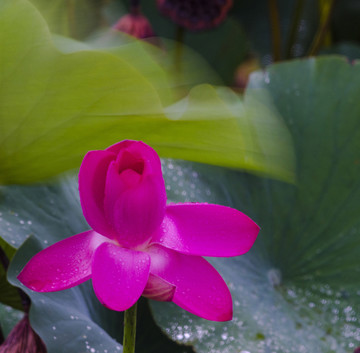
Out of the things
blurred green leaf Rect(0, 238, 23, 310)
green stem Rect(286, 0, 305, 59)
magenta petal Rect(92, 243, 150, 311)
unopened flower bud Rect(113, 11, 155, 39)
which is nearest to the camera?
magenta petal Rect(92, 243, 150, 311)

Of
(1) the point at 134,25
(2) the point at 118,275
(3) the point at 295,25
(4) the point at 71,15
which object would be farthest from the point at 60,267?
(3) the point at 295,25

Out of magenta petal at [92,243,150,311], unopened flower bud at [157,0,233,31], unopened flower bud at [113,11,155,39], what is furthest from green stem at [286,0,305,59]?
magenta petal at [92,243,150,311]

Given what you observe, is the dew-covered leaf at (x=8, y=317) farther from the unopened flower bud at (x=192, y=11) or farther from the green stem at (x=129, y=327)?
the unopened flower bud at (x=192, y=11)

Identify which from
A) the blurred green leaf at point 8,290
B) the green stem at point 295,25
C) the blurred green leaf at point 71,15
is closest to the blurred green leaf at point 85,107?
the blurred green leaf at point 71,15

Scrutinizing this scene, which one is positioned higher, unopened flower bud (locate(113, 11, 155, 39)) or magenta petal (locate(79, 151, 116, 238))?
magenta petal (locate(79, 151, 116, 238))

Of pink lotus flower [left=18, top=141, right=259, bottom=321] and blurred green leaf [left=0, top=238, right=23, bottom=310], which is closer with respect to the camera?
pink lotus flower [left=18, top=141, right=259, bottom=321]

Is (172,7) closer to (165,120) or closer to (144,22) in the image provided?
(144,22)

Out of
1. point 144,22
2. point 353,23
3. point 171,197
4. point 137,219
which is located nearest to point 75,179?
point 171,197

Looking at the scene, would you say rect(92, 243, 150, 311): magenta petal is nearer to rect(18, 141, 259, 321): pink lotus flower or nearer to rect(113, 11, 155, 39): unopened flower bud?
Result: rect(18, 141, 259, 321): pink lotus flower
